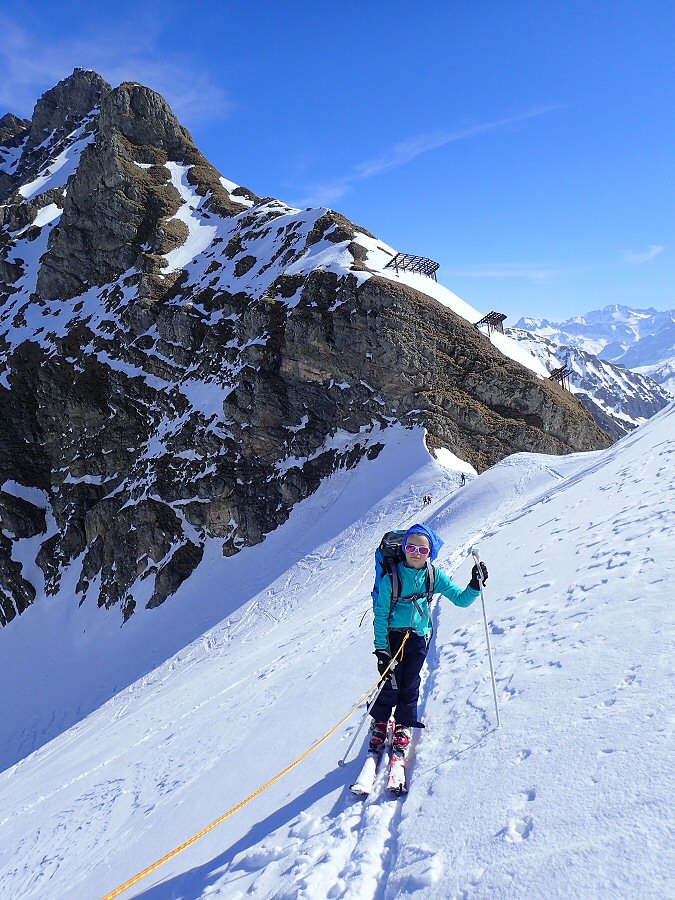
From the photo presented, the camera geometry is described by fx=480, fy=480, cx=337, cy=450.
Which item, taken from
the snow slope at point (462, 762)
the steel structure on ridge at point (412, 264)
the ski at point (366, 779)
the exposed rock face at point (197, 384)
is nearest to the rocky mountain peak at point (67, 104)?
the exposed rock face at point (197, 384)

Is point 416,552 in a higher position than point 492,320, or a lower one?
lower

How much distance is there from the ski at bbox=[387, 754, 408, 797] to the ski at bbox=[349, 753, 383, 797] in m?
0.21

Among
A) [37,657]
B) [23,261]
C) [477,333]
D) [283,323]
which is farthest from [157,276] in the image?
[37,657]

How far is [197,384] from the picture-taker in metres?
42.4

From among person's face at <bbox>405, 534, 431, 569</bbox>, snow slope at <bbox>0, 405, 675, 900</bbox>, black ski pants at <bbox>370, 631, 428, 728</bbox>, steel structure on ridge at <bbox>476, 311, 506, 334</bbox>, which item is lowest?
snow slope at <bbox>0, 405, 675, 900</bbox>

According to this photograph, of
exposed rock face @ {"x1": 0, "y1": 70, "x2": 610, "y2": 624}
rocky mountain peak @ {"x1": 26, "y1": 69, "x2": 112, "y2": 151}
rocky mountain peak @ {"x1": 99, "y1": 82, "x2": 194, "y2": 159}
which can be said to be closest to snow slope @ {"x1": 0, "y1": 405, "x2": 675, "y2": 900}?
exposed rock face @ {"x1": 0, "y1": 70, "x2": 610, "y2": 624}

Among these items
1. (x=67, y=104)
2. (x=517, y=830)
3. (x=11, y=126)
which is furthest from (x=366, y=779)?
(x=11, y=126)

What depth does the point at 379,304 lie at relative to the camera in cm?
3688

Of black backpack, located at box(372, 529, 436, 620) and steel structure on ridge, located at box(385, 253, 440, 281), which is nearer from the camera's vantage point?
black backpack, located at box(372, 529, 436, 620)

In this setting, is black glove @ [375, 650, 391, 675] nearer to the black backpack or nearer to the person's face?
the black backpack

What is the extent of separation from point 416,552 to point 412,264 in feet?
139

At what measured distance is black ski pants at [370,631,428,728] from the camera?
5.77 metres

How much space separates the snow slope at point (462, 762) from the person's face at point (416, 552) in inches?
69.6

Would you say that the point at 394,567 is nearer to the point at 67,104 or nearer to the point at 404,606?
the point at 404,606
